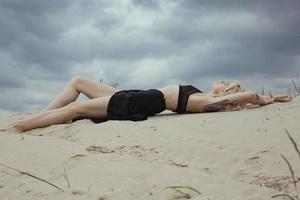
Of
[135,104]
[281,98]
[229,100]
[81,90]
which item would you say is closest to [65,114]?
[81,90]

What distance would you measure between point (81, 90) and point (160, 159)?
2720mm

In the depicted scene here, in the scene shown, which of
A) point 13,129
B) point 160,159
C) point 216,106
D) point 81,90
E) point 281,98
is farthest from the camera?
point 81,90

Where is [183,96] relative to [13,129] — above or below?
above

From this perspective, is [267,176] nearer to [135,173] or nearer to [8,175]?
[135,173]

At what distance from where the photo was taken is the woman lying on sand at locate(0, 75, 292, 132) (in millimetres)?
5906

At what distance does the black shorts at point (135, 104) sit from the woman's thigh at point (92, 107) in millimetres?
74

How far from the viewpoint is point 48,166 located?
12.7ft

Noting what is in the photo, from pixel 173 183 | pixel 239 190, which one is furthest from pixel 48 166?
pixel 239 190

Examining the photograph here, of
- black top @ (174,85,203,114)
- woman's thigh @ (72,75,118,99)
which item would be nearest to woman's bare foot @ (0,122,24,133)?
woman's thigh @ (72,75,118,99)

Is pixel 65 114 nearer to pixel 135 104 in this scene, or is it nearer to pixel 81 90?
pixel 81 90

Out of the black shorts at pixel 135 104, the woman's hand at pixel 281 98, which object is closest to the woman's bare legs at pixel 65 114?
the black shorts at pixel 135 104

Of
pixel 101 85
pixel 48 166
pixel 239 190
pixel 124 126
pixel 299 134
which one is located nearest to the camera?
pixel 239 190

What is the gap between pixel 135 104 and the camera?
19.5 ft

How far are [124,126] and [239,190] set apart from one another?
2374mm
